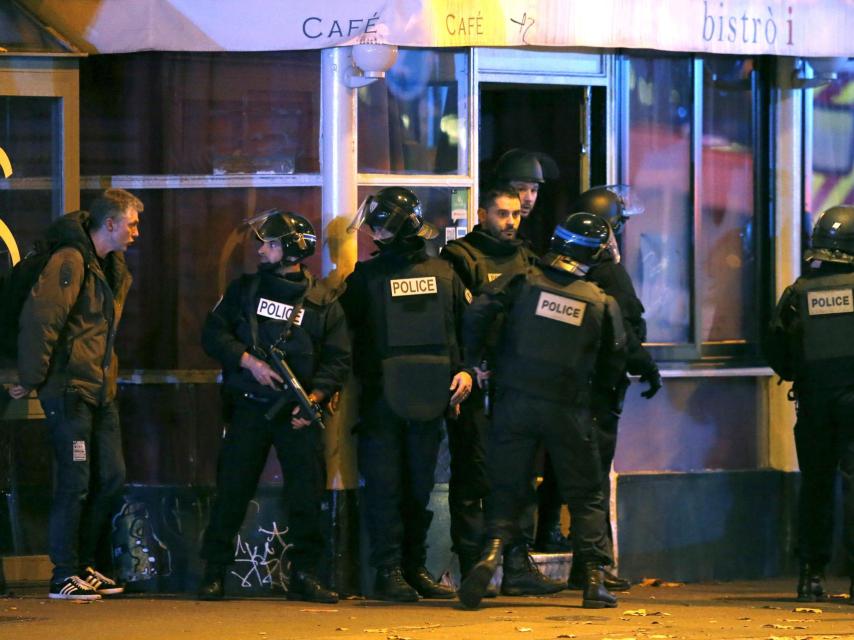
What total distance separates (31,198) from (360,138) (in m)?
1.86

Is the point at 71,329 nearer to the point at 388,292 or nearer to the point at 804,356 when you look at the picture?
the point at 388,292

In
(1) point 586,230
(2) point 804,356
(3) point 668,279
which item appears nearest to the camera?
(1) point 586,230

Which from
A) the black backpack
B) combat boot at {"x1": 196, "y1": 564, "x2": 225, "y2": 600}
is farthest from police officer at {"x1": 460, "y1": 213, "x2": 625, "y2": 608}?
the black backpack

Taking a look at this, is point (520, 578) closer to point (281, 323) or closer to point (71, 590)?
point (281, 323)

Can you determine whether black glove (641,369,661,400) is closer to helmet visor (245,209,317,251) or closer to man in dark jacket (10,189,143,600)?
helmet visor (245,209,317,251)

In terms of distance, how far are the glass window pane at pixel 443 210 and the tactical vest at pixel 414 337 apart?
769 mm

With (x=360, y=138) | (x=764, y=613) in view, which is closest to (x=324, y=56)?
(x=360, y=138)

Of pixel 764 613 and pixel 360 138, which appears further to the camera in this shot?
pixel 360 138

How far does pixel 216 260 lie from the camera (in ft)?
32.1

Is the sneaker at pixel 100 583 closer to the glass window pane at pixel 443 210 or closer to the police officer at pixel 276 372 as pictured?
the police officer at pixel 276 372

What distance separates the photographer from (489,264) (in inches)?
379

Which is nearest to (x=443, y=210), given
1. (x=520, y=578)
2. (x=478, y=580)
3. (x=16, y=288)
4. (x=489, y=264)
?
(x=489, y=264)

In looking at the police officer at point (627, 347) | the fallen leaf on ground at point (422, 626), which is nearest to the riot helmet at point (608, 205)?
the police officer at point (627, 347)

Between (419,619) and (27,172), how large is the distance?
11.0 ft
